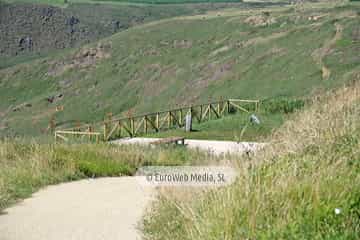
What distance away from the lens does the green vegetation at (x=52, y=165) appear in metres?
10.6

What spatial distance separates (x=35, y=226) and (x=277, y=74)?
55.0 metres

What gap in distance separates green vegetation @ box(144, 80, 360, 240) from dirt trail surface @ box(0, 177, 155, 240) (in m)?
0.68

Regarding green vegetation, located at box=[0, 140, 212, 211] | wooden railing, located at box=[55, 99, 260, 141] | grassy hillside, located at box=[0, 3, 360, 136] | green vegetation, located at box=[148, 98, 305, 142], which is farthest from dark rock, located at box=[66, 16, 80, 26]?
green vegetation, located at box=[0, 140, 212, 211]

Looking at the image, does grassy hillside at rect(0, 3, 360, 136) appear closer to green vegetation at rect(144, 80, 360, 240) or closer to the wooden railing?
the wooden railing

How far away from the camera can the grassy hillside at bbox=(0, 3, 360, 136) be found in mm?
61000

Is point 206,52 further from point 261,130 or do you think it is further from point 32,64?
point 261,130

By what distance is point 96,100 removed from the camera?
8781cm

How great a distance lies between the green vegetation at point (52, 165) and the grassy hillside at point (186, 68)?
3182cm

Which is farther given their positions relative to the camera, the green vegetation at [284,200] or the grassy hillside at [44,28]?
the grassy hillside at [44,28]

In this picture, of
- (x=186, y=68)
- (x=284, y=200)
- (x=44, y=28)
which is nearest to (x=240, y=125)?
(x=284, y=200)

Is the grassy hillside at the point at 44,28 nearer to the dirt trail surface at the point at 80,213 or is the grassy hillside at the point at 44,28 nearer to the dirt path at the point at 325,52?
the dirt path at the point at 325,52

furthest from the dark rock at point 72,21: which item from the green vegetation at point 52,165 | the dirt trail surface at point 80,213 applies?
the dirt trail surface at point 80,213

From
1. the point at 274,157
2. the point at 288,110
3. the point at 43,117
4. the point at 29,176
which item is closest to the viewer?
the point at 274,157

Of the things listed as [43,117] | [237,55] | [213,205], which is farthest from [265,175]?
[43,117]
